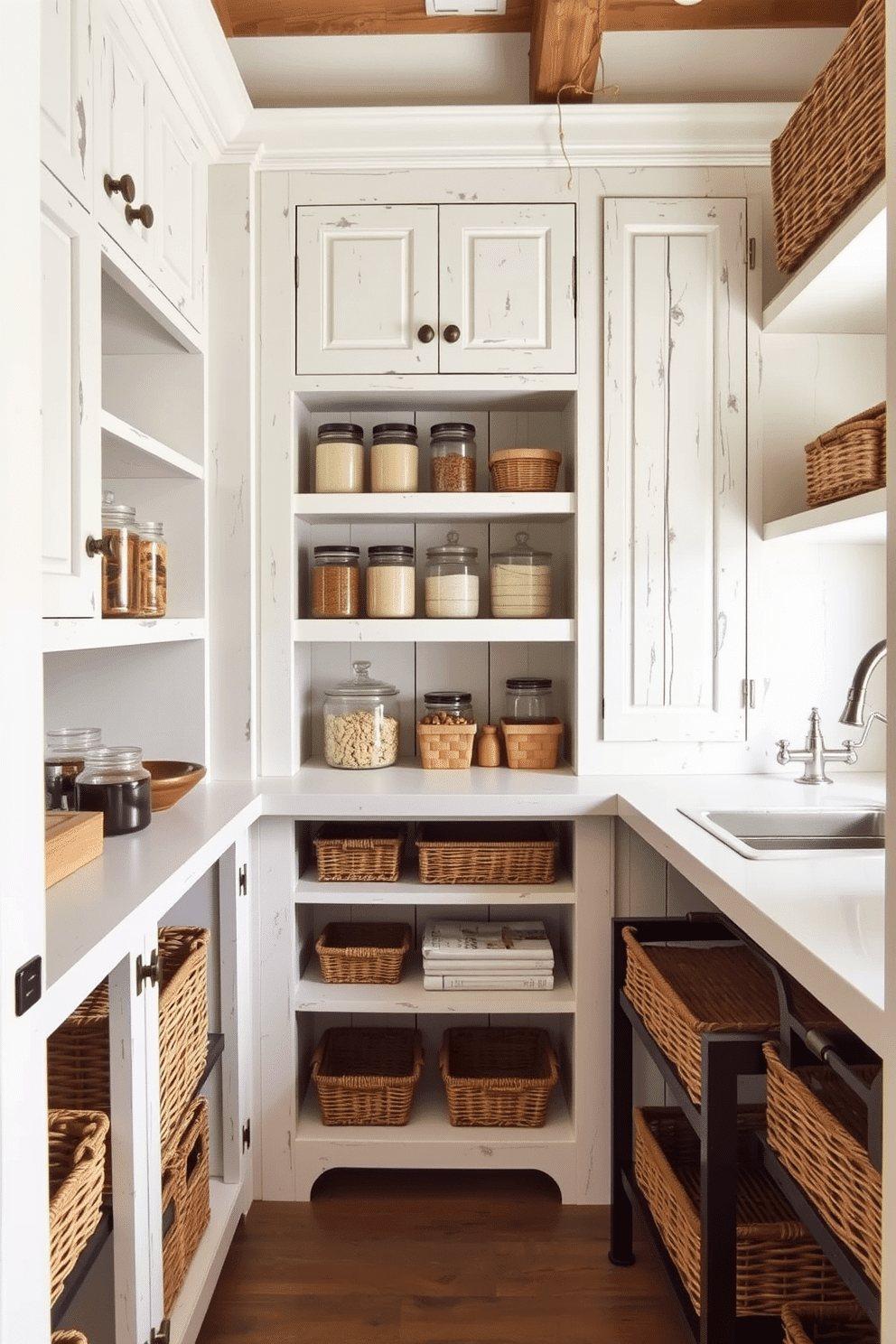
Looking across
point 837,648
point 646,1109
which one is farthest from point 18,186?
point 837,648

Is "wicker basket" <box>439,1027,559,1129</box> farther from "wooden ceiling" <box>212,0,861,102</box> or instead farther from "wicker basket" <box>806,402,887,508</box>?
"wooden ceiling" <box>212,0,861,102</box>

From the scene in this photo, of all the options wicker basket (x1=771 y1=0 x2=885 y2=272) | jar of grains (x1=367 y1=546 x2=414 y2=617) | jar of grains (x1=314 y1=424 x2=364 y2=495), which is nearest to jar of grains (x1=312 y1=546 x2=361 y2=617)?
jar of grains (x1=367 y1=546 x2=414 y2=617)

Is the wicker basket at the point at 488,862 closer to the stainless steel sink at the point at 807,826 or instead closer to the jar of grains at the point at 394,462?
the stainless steel sink at the point at 807,826

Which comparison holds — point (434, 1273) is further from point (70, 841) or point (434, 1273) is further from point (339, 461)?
point (339, 461)

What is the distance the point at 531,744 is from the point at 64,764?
1.16 m

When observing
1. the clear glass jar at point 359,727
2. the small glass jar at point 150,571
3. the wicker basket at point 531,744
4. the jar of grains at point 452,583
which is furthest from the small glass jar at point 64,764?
the wicker basket at point 531,744

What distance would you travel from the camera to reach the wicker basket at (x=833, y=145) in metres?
1.70

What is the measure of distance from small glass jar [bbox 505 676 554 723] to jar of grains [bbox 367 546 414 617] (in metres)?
0.35

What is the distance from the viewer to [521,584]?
250 centimetres

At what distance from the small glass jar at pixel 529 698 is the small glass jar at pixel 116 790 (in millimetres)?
1067

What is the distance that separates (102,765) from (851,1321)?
1.47 metres

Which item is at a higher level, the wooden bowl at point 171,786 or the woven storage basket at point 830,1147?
the wooden bowl at point 171,786

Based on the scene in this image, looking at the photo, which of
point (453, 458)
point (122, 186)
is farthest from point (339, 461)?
point (122, 186)

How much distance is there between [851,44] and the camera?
5.83ft
